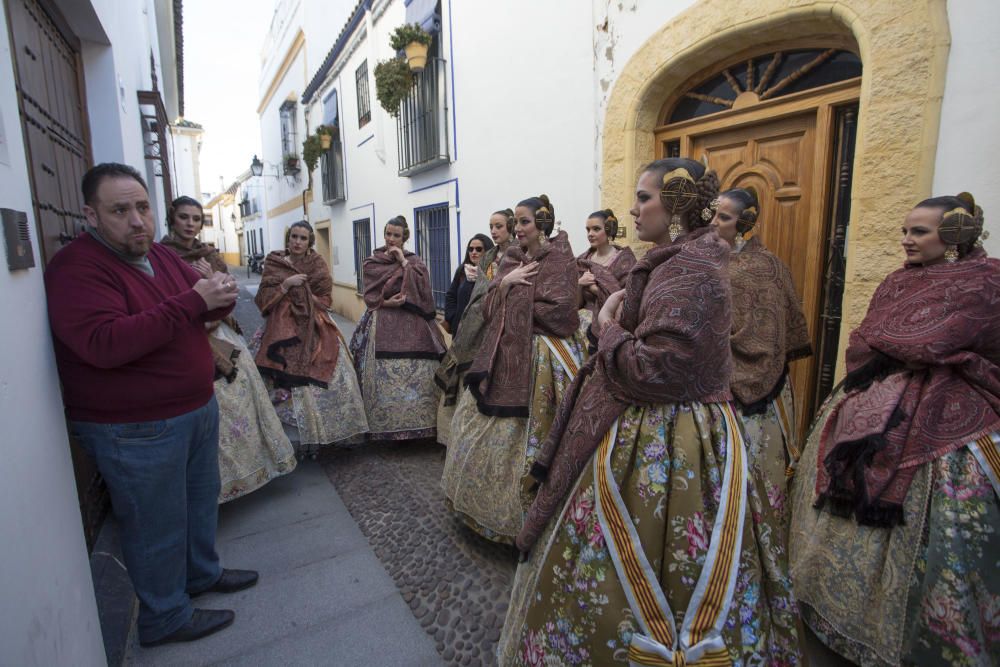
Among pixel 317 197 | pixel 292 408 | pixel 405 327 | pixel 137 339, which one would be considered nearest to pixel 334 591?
pixel 137 339

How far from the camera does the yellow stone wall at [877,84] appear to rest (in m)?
2.50

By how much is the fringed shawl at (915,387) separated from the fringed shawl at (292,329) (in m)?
3.24

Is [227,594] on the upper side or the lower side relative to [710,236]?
lower

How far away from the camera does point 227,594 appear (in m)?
2.54

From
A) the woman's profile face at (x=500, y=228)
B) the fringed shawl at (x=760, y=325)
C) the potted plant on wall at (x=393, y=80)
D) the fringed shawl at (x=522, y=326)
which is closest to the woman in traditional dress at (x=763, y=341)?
the fringed shawl at (x=760, y=325)

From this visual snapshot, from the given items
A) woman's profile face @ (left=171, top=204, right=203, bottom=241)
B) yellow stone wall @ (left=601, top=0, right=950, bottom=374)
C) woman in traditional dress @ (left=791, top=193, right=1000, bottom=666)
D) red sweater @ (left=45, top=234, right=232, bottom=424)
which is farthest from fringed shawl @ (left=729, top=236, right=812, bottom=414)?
woman's profile face @ (left=171, top=204, right=203, bottom=241)

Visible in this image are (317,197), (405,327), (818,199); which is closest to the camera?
(818,199)

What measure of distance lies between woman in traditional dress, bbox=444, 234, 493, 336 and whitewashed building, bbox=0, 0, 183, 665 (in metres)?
2.34

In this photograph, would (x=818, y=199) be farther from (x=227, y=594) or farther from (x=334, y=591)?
(x=227, y=594)

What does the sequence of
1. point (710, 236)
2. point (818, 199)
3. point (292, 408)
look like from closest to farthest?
point (710, 236), point (818, 199), point (292, 408)

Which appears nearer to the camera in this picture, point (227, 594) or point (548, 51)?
point (227, 594)

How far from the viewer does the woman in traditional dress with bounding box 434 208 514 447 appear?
125 inches

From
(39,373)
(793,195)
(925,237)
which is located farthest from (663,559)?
(793,195)

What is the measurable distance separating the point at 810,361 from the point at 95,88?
4736mm
